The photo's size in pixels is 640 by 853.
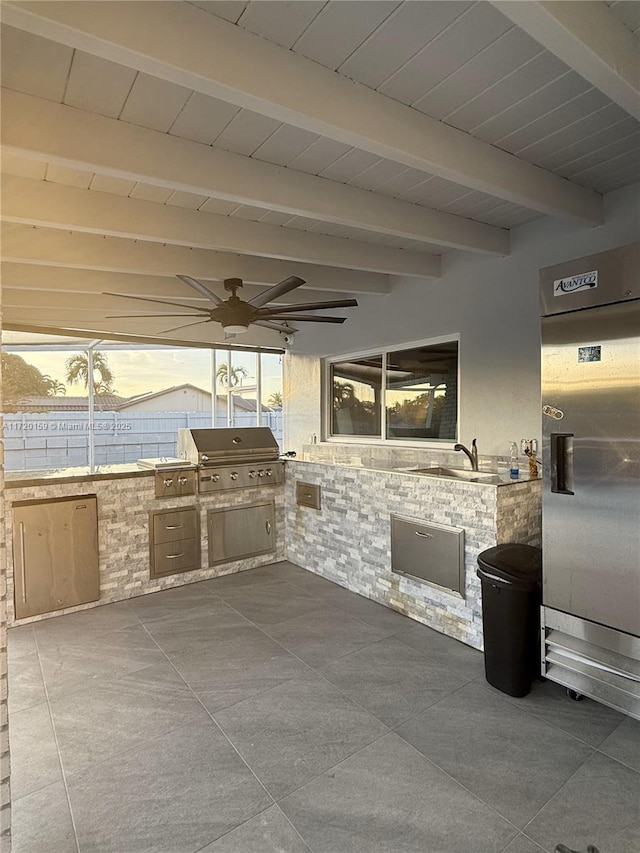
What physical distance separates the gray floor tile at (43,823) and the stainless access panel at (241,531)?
2.41 metres

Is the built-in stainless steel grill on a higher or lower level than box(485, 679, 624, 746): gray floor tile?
higher

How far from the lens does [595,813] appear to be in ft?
5.55

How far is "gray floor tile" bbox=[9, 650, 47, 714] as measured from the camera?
2.41 m

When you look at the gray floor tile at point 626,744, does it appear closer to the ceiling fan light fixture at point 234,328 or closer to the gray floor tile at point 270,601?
the gray floor tile at point 270,601

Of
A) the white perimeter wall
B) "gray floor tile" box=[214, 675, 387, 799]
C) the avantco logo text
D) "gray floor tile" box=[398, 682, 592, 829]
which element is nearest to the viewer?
"gray floor tile" box=[398, 682, 592, 829]

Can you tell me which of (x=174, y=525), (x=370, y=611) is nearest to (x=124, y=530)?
(x=174, y=525)

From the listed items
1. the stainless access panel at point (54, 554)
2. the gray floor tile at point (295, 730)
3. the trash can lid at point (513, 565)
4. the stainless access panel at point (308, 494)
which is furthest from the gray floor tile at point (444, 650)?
the stainless access panel at point (54, 554)

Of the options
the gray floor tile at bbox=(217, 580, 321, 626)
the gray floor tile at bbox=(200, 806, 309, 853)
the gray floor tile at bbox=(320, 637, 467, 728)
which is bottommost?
the gray floor tile at bbox=(200, 806, 309, 853)

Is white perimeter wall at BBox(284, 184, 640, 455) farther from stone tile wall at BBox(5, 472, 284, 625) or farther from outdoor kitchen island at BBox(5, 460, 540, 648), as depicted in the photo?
stone tile wall at BBox(5, 472, 284, 625)

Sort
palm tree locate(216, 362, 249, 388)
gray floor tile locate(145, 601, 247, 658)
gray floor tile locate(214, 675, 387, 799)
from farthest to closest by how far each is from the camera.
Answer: palm tree locate(216, 362, 249, 388)
gray floor tile locate(145, 601, 247, 658)
gray floor tile locate(214, 675, 387, 799)

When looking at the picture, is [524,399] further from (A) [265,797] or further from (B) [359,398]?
(A) [265,797]

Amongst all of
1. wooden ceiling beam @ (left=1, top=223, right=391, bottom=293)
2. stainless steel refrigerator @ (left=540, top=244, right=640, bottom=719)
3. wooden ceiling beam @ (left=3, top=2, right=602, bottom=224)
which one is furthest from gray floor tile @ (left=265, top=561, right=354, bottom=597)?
wooden ceiling beam @ (left=3, top=2, right=602, bottom=224)

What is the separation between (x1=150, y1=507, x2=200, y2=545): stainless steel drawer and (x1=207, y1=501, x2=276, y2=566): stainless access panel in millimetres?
135

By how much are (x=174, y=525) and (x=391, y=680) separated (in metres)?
2.24
